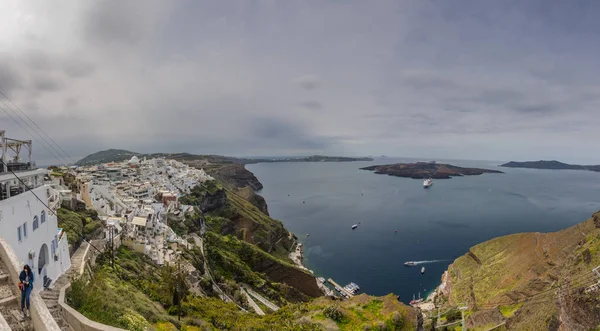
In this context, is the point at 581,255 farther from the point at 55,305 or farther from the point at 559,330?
the point at 55,305

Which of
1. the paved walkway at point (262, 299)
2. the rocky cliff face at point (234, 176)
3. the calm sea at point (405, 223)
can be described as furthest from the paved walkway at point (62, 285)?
the rocky cliff face at point (234, 176)

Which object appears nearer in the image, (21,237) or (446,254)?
(21,237)

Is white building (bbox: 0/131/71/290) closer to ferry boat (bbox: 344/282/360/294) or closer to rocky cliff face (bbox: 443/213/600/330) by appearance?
rocky cliff face (bbox: 443/213/600/330)

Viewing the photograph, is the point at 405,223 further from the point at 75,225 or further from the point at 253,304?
the point at 75,225

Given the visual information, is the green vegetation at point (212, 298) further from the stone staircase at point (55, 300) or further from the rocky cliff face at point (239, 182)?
the rocky cliff face at point (239, 182)

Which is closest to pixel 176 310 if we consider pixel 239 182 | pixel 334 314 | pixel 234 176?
pixel 334 314

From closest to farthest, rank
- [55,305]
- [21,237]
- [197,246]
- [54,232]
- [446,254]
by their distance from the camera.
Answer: [55,305] < [21,237] < [54,232] < [197,246] < [446,254]

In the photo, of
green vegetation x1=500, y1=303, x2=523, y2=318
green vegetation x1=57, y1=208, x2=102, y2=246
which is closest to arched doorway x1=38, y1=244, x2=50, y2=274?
green vegetation x1=57, y1=208, x2=102, y2=246

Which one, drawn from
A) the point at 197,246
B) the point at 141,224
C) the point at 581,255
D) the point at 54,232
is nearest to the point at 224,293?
the point at 197,246
